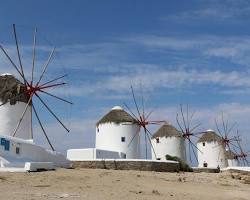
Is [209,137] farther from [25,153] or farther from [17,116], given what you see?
[25,153]

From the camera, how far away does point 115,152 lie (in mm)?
35031

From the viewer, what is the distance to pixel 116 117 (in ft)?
124

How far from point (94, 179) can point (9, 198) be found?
7004 mm

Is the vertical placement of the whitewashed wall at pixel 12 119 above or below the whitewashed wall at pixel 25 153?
above

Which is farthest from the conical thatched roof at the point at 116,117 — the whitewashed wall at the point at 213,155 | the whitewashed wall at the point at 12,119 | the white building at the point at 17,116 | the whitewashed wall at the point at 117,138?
the whitewashed wall at the point at 213,155

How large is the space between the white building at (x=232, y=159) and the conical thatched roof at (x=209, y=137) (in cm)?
576

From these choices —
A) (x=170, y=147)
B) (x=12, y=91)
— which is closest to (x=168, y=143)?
(x=170, y=147)

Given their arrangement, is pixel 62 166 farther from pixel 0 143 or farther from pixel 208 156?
pixel 208 156

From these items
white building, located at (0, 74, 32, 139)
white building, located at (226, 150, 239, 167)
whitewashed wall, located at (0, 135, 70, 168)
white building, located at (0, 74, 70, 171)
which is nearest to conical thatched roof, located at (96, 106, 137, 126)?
white building, located at (0, 74, 70, 171)

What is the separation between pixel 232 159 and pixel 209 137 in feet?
25.2

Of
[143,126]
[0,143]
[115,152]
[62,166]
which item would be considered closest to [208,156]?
[143,126]

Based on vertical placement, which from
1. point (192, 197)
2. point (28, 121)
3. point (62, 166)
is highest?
point (28, 121)

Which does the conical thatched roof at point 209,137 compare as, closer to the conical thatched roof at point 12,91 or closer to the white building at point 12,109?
the white building at point 12,109

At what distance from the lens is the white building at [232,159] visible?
193 ft
